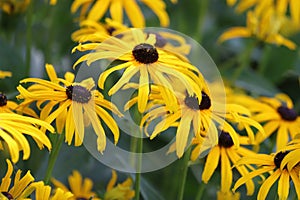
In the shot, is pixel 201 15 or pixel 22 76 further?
pixel 201 15

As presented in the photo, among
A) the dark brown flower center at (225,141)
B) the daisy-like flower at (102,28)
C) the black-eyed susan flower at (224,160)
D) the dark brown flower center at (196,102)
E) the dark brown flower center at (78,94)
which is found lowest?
the black-eyed susan flower at (224,160)

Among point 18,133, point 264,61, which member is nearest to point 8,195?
point 18,133

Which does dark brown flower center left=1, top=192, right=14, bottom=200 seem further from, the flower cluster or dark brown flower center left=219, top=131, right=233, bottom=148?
dark brown flower center left=219, top=131, right=233, bottom=148

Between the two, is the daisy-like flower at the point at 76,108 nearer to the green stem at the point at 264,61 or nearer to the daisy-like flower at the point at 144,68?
the daisy-like flower at the point at 144,68

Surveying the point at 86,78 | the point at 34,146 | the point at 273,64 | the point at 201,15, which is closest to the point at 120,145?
the point at 34,146

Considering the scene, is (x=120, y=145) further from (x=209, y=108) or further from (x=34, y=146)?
(x=209, y=108)

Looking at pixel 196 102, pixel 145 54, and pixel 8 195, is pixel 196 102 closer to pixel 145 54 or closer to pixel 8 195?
pixel 145 54

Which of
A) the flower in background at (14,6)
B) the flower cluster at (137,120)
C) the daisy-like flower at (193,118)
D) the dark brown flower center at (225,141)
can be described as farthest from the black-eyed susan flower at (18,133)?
the flower in background at (14,6)
